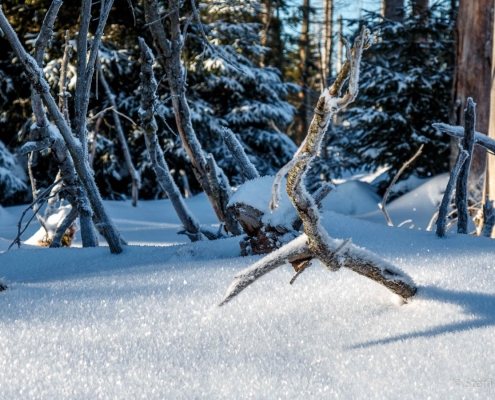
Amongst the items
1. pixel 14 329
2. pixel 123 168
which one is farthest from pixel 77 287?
pixel 123 168

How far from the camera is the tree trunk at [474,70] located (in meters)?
6.21

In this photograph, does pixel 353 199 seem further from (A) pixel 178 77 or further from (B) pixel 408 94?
(A) pixel 178 77

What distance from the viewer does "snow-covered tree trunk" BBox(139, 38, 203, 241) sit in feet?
7.45

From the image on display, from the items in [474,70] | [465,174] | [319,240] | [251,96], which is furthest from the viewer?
[251,96]

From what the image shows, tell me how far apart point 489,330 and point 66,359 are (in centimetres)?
85

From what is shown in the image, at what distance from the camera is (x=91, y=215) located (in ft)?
7.66

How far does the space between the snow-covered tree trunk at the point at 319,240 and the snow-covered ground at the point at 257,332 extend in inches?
3.8

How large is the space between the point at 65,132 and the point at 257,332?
42.8 inches

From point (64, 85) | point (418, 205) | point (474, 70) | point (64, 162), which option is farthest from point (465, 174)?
point (418, 205)

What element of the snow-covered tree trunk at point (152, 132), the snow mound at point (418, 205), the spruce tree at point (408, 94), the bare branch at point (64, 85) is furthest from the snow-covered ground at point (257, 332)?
Result: the spruce tree at point (408, 94)

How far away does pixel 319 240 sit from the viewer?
1.03 m

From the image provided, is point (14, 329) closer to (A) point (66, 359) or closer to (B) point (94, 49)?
(A) point (66, 359)

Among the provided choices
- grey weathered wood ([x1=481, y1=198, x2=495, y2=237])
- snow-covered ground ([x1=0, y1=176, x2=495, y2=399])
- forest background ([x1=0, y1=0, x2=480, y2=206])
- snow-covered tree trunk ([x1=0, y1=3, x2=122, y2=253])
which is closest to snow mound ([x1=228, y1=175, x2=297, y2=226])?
snow-covered ground ([x1=0, y1=176, x2=495, y2=399])

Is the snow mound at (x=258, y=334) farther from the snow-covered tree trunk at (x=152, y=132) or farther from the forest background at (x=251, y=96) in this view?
the forest background at (x=251, y=96)
